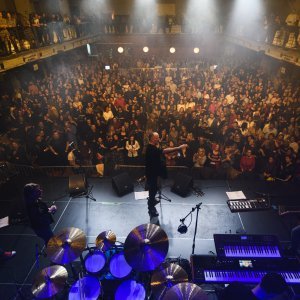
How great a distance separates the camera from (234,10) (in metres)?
16.3

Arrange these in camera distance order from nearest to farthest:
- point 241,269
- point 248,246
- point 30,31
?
point 241,269
point 248,246
point 30,31

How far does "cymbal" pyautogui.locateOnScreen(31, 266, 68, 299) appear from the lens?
9.96ft

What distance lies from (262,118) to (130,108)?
432cm

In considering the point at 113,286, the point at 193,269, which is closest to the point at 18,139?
the point at 113,286

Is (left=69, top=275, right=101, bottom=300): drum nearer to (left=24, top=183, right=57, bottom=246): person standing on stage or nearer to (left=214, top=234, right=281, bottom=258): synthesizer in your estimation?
(left=24, top=183, right=57, bottom=246): person standing on stage

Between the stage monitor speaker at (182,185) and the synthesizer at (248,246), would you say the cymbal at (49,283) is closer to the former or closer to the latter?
the synthesizer at (248,246)

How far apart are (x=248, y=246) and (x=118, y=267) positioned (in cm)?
193

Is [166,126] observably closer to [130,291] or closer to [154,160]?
[154,160]

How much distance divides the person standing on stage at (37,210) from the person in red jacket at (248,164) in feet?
14.8

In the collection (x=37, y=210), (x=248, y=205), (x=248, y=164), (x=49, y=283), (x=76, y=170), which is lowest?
(x=76, y=170)

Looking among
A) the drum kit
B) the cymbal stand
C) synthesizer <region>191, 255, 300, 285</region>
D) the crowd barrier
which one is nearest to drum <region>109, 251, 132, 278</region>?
the drum kit

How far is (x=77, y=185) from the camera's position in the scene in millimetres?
5875

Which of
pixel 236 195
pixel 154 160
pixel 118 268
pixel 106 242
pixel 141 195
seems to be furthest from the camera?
pixel 141 195

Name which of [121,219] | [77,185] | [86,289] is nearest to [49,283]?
[86,289]
